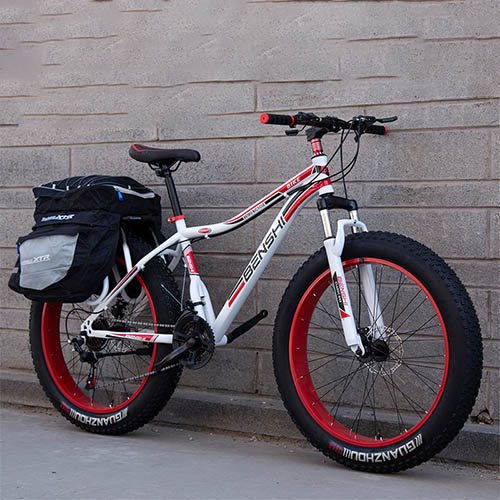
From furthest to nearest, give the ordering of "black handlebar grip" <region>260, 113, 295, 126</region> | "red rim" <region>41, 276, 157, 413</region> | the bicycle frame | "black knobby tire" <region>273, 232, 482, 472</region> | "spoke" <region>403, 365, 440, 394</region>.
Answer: "red rim" <region>41, 276, 157, 413</region> < "spoke" <region>403, 365, 440, 394</region> < the bicycle frame < "black handlebar grip" <region>260, 113, 295, 126</region> < "black knobby tire" <region>273, 232, 482, 472</region>

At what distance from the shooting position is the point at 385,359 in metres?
3.86

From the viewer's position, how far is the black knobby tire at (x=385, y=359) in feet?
12.0

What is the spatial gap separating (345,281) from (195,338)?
808 millimetres

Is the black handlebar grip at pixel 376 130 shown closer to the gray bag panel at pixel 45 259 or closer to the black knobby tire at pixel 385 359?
the black knobby tire at pixel 385 359

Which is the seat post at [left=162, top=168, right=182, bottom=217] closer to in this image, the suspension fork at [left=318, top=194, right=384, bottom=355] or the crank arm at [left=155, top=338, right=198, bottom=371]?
the crank arm at [left=155, top=338, right=198, bottom=371]

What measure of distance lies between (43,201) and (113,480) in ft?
4.95

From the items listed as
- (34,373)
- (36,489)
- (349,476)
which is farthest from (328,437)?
(34,373)

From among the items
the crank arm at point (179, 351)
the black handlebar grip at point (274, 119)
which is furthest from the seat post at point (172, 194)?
the black handlebar grip at point (274, 119)

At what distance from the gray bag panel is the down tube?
75cm

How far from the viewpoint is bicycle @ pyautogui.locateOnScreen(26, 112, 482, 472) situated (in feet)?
12.2

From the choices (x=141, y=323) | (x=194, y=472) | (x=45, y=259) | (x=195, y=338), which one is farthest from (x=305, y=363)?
(x=45, y=259)

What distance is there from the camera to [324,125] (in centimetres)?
396

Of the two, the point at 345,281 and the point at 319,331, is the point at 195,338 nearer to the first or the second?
the point at 319,331

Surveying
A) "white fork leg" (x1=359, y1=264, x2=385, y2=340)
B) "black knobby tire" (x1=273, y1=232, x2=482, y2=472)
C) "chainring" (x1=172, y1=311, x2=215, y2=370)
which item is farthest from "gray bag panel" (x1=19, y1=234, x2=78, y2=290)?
"white fork leg" (x1=359, y1=264, x2=385, y2=340)
